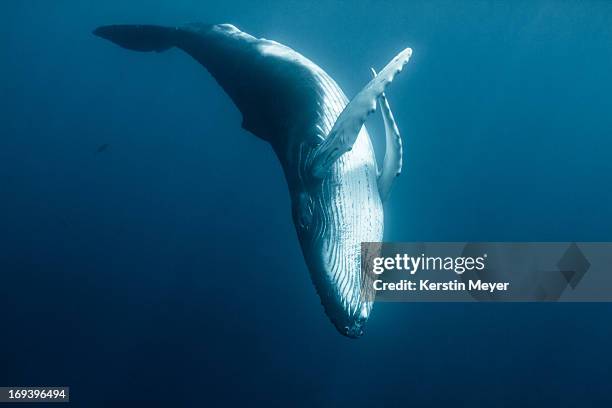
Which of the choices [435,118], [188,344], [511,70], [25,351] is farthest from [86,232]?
[511,70]

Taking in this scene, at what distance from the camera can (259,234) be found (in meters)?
7.89

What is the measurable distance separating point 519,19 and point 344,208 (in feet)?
20.4

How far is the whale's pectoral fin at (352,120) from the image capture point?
9.10 feet

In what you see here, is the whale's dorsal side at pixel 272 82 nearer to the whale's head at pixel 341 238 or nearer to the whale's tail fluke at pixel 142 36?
the whale's tail fluke at pixel 142 36

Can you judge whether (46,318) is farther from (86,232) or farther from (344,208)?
(344,208)

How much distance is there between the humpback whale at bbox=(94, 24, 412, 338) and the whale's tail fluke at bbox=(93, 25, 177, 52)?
1.29ft

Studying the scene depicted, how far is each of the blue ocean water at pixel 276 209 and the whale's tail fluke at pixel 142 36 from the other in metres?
3.14

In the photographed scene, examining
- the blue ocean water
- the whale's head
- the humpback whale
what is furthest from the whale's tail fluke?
the blue ocean water

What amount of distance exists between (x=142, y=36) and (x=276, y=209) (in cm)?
373

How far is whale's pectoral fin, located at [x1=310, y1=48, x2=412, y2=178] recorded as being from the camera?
277cm

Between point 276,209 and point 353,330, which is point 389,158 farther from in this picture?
point 276,209

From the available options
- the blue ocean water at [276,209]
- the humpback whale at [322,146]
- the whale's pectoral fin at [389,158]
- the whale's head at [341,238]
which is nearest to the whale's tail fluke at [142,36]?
the humpback whale at [322,146]

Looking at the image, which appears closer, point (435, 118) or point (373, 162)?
point (373, 162)

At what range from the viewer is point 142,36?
4.71 m
